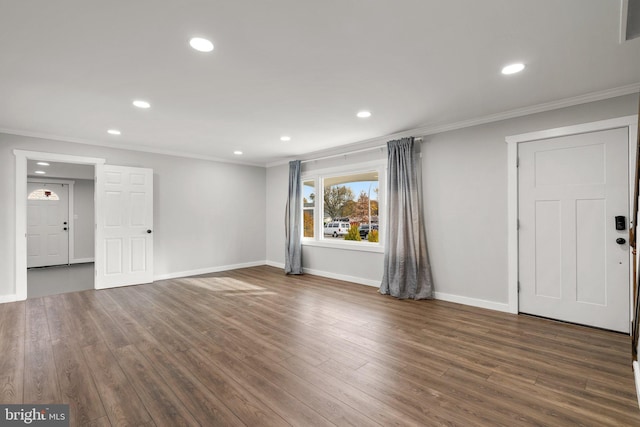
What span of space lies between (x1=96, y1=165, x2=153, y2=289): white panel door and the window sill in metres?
3.04

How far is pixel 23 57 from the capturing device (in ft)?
7.79

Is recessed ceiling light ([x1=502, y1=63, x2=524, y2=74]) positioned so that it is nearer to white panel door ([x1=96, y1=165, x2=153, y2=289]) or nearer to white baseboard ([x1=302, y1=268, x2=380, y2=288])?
white baseboard ([x1=302, y1=268, x2=380, y2=288])

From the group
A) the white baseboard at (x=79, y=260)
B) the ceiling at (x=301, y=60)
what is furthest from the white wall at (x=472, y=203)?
the white baseboard at (x=79, y=260)

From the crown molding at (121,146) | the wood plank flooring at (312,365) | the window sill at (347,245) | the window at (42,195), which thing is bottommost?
the wood plank flooring at (312,365)

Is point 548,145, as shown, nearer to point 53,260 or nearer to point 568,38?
point 568,38

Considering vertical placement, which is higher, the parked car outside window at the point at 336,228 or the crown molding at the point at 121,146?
the crown molding at the point at 121,146

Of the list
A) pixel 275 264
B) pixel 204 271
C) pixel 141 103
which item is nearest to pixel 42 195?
pixel 204 271

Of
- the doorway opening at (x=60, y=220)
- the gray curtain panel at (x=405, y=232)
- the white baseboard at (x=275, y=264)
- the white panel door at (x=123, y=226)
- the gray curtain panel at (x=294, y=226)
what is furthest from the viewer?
the doorway opening at (x=60, y=220)

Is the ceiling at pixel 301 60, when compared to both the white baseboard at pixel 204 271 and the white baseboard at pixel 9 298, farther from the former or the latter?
the white baseboard at pixel 204 271

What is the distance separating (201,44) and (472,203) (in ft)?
11.9

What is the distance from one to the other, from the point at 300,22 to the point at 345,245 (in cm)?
411

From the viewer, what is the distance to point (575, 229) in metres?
3.29

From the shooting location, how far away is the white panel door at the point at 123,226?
197 inches

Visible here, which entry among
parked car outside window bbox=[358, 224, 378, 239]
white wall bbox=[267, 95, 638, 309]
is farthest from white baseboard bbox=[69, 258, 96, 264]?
white wall bbox=[267, 95, 638, 309]
